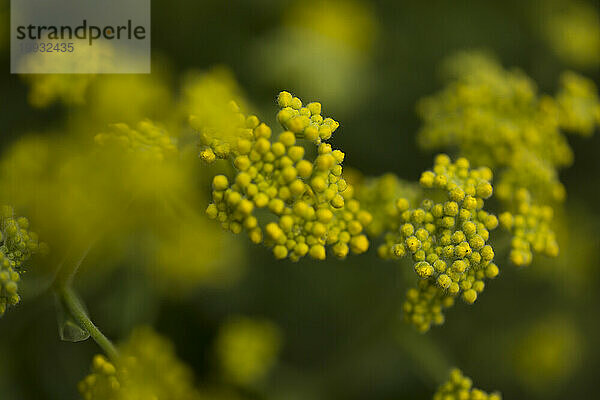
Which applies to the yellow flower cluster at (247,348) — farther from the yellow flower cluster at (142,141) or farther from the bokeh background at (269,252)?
the yellow flower cluster at (142,141)

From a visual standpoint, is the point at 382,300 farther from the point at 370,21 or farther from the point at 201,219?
the point at 370,21

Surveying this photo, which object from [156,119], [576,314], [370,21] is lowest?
[576,314]

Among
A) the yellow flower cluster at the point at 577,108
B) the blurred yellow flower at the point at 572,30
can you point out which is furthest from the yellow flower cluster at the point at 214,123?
the blurred yellow flower at the point at 572,30

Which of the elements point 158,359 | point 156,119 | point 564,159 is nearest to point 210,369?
point 158,359

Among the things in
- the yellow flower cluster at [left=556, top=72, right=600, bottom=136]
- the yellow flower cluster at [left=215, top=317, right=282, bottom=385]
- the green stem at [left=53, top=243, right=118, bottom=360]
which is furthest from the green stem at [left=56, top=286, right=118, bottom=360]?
the yellow flower cluster at [left=556, top=72, right=600, bottom=136]

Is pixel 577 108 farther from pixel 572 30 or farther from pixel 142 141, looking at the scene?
pixel 142 141

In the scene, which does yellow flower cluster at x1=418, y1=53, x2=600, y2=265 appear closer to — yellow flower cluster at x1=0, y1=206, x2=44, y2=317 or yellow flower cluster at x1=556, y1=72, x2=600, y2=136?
yellow flower cluster at x1=556, y1=72, x2=600, y2=136

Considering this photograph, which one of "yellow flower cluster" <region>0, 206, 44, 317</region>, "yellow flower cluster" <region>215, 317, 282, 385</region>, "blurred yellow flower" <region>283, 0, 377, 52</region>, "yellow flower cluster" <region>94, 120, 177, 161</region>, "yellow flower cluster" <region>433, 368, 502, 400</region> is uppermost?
"blurred yellow flower" <region>283, 0, 377, 52</region>
